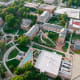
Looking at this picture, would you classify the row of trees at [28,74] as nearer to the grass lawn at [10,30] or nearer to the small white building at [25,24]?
the grass lawn at [10,30]

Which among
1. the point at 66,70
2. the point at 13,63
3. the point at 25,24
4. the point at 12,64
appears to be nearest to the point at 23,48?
the point at 13,63

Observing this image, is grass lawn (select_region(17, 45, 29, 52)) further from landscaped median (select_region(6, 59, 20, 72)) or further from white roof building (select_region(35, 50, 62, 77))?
white roof building (select_region(35, 50, 62, 77))

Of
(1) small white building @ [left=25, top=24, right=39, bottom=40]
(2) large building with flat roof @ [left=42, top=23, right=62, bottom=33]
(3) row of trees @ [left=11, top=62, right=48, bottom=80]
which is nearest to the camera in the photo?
(3) row of trees @ [left=11, top=62, right=48, bottom=80]

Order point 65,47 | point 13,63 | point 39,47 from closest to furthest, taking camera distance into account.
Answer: point 13,63 < point 39,47 < point 65,47

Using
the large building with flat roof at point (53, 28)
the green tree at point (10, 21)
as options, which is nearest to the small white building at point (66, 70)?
the large building with flat roof at point (53, 28)

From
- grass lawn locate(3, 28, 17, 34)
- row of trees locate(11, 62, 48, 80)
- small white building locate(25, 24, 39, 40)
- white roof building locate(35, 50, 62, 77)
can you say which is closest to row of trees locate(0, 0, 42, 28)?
grass lawn locate(3, 28, 17, 34)

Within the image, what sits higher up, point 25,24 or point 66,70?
point 25,24

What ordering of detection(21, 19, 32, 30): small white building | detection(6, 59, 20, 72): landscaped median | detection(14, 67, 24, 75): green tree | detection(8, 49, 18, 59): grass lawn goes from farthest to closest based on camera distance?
detection(21, 19, 32, 30): small white building → detection(8, 49, 18, 59): grass lawn → detection(6, 59, 20, 72): landscaped median → detection(14, 67, 24, 75): green tree

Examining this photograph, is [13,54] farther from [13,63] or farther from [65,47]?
[65,47]

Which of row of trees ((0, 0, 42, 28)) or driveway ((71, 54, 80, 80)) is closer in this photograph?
driveway ((71, 54, 80, 80))
